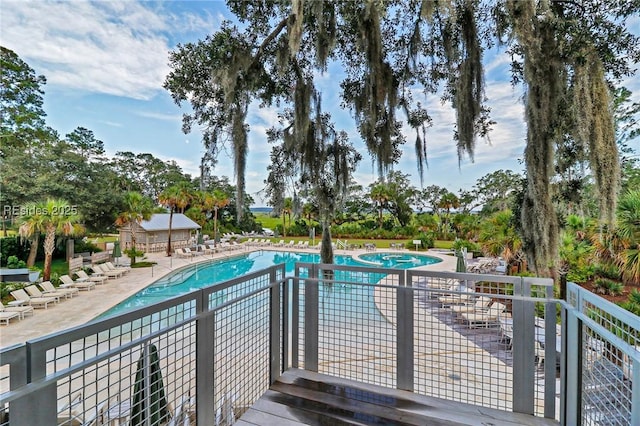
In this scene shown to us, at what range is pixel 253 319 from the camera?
2477mm

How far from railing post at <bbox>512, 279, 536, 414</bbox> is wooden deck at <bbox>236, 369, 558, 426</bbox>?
117 millimetres

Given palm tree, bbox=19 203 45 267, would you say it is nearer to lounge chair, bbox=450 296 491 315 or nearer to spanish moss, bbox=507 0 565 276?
lounge chair, bbox=450 296 491 315

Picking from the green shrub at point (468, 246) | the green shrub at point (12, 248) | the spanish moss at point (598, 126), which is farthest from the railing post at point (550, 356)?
the green shrub at point (12, 248)

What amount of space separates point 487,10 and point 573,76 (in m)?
1.08

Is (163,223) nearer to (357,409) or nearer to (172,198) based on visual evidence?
(172,198)

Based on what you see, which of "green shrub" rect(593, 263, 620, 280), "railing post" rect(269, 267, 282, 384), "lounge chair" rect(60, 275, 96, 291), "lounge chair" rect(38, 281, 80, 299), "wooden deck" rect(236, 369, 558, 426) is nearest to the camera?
"wooden deck" rect(236, 369, 558, 426)

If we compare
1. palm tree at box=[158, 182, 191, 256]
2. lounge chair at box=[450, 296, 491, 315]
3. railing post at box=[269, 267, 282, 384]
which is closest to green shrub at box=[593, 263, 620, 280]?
lounge chair at box=[450, 296, 491, 315]

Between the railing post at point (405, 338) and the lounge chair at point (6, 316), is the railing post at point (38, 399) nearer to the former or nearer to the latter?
the railing post at point (405, 338)

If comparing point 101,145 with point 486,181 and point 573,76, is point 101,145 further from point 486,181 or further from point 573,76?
point 486,181

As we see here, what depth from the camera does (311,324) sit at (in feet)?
9.43

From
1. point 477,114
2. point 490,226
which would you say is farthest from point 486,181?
point 477,114

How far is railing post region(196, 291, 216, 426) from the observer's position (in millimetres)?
1840

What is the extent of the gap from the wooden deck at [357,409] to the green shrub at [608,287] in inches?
210

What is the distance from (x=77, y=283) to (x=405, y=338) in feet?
36.6
